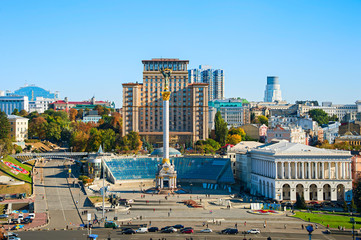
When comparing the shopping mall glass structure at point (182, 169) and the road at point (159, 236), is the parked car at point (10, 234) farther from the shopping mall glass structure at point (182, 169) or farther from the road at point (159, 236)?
the shopping mall glass structure at point (182, 169)

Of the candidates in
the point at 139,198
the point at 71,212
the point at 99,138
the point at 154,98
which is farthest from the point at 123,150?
the point at 71,212

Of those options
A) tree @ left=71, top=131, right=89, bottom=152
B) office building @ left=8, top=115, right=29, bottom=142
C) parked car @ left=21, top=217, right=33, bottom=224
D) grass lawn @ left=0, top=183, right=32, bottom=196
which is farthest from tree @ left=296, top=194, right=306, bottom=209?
office building @ left=8, top=115, right=29, bottom=142

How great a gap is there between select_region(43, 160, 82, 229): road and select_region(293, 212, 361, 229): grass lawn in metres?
34.8

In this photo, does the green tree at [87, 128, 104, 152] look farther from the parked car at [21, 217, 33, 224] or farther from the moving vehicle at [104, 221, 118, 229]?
the moving vehicle at [104, 221, 118, 229]

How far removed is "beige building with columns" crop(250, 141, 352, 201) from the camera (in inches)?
3846

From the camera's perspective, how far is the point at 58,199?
95.7 metres

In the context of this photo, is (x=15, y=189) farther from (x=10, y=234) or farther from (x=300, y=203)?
(x=300, y=203)

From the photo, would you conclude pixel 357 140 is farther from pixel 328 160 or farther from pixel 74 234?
pixel 74 234

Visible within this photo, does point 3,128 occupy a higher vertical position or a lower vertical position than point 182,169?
higher

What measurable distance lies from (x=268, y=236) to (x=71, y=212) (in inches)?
1344

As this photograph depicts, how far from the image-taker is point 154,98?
167125 mm

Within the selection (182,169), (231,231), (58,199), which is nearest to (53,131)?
(182,169)

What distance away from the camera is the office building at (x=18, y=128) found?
6462 inches

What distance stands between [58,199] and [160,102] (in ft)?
251
